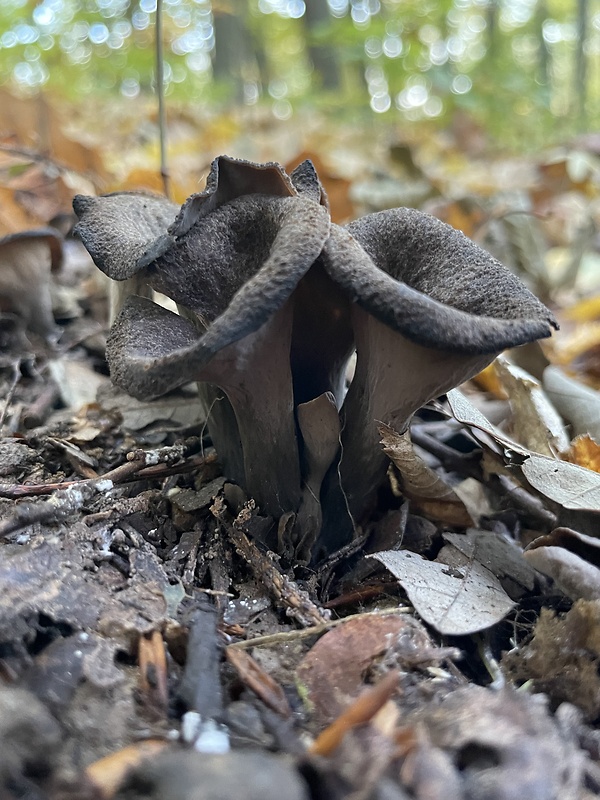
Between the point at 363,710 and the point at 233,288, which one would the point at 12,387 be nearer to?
the point at 233,288

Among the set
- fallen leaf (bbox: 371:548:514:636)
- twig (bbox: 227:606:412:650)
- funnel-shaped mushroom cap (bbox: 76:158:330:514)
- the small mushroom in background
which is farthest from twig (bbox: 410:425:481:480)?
the small mushroom in background

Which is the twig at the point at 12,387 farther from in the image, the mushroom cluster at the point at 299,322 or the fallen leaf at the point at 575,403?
the fallen leaf at the point at 575,403

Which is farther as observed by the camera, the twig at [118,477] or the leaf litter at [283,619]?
the twig at [118,477]

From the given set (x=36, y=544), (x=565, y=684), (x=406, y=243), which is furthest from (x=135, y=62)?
(x=565, y=684)

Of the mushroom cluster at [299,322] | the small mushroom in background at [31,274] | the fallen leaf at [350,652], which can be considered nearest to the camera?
the fallen leaf at [350,652]

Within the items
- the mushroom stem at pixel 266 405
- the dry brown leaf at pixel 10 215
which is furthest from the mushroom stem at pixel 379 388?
the dry brown leaf at pixel 10 215

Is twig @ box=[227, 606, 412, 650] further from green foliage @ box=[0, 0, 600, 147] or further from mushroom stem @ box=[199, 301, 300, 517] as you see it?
green foliage @ box=[0, 0, 600, 147]
